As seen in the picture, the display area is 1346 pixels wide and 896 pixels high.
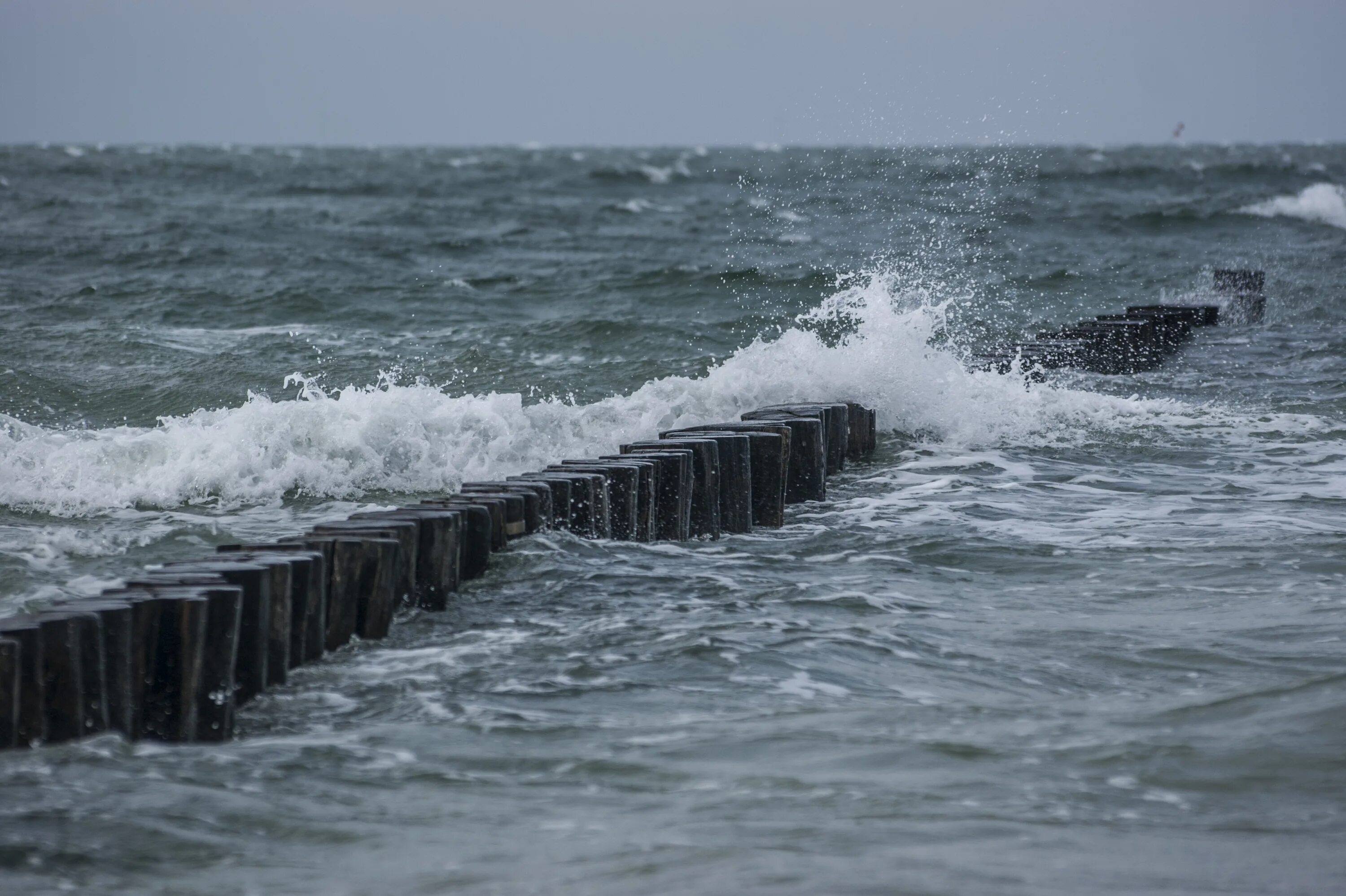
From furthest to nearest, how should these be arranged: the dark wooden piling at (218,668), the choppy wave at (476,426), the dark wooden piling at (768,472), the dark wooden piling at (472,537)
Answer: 1. the choppy wave at (476,426)
2. the dark wooden piling at (768,472)
3. the dark wooden piling at (472,537)
4. the dark wooden piling at (218,668)

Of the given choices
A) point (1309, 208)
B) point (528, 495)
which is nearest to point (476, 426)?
point (528, 495)

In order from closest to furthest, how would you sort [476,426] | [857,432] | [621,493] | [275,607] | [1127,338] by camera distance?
[275,607]
[621,493]
[476,426]
[857,432]
[1127,338]

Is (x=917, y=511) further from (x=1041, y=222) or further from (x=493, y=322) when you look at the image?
(x=1041, y=222)

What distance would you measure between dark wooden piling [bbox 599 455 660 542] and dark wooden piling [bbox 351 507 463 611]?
1278 millimetres

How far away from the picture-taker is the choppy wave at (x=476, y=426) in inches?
321

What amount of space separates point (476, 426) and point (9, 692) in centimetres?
548

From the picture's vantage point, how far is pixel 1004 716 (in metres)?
4.39

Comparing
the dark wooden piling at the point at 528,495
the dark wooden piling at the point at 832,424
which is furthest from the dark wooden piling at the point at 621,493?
the dark wooden piling at the point at 832,424

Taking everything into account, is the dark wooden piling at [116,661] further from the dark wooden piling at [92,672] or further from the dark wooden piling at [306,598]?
the dark wooden piling at [306,598]

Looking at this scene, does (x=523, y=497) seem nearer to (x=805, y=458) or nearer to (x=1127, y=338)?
(x=805, y=458)

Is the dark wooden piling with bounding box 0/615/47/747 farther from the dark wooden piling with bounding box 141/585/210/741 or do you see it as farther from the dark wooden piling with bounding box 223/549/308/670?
the dark wooden piling with bounding box 223/549/308/670

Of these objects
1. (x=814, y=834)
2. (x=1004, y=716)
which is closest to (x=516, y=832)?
(x=814, y=834)

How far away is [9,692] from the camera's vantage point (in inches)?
149

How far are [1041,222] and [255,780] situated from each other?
86.1 ft
